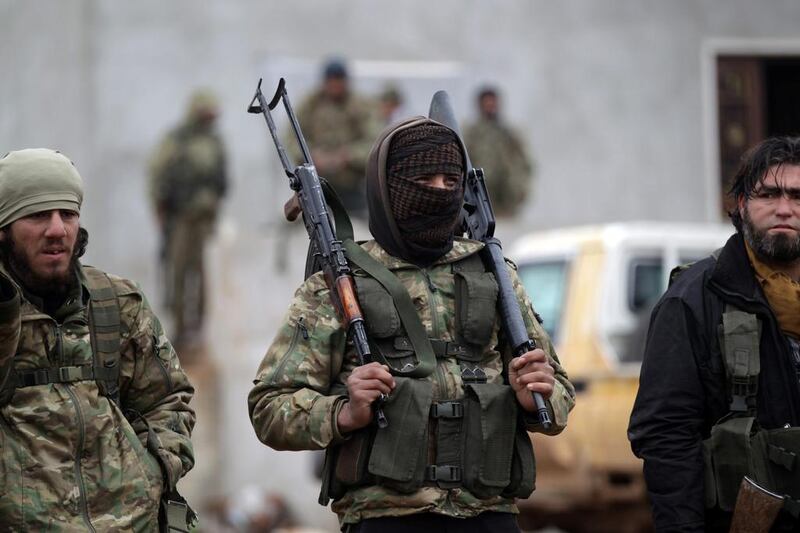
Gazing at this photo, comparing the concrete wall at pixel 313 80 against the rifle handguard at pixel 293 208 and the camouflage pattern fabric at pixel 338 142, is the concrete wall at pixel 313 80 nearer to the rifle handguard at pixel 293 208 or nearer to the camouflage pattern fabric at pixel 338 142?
the camouflage pattern fabric at pixel 338 142

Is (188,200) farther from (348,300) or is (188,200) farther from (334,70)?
(348,300)

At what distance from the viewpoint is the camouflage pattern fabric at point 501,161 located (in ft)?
53.7

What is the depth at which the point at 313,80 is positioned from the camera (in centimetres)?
1590

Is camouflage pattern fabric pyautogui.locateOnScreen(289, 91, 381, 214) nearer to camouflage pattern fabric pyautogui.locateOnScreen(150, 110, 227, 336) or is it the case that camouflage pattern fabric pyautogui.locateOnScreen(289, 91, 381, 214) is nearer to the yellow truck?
camouflage pattern fabric pyautogui.locateOnScreen(150, 110, 227, 336)

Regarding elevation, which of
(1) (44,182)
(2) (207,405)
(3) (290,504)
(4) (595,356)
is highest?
(1) (44,182)

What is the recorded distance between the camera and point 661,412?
181 inches

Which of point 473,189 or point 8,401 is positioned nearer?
point 8,401

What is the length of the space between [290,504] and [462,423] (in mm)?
11474

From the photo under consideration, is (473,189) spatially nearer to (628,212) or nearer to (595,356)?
(595,356)

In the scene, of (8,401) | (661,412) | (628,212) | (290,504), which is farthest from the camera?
(628,212)

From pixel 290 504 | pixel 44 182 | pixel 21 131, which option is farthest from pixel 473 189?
pixel 290 504

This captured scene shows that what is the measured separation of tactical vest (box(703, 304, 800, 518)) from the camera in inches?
179

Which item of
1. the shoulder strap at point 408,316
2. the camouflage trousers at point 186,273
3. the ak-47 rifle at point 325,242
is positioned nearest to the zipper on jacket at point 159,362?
the ak-47 rifle at point 325,242

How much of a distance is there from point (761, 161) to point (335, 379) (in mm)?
1468
